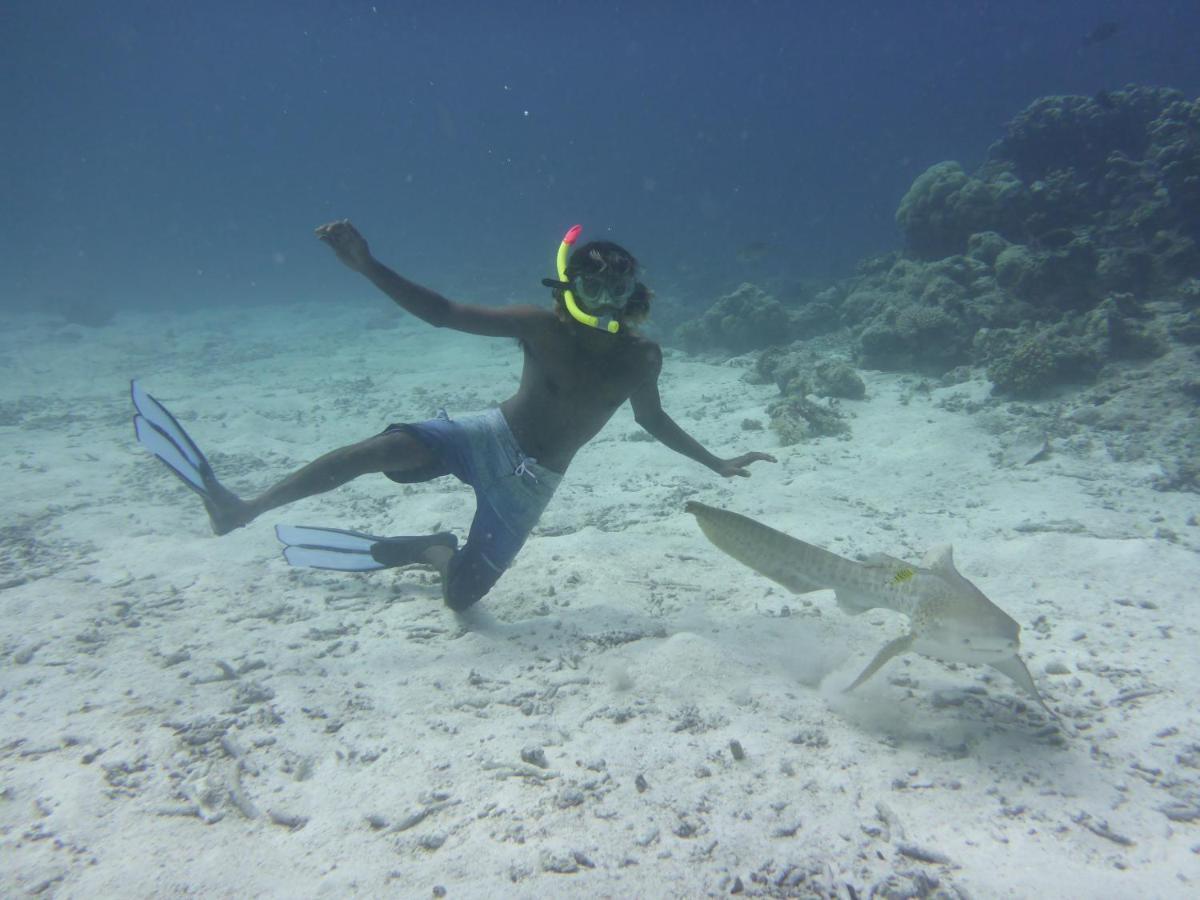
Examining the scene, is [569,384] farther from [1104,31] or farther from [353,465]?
[1104,31]

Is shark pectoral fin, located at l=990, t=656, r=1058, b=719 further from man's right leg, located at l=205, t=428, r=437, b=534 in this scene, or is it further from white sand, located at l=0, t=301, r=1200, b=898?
man's right leg, located at l=205, t=428, r=437, b=534

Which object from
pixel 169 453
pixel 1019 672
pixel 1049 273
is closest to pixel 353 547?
pixel 169 453

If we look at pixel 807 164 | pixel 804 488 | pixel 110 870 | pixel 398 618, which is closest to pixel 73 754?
pixel 110 870

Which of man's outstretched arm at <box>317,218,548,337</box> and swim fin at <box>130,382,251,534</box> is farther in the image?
swim fin at <box>130,382,251,534</box>

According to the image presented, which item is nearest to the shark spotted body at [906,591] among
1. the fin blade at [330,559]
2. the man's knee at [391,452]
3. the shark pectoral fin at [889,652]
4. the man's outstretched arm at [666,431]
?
the shark pectoral fin at [889,652]

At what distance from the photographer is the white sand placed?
2.00 metres

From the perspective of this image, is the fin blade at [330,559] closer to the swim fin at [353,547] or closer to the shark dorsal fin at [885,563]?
the swim fin at [353,547]

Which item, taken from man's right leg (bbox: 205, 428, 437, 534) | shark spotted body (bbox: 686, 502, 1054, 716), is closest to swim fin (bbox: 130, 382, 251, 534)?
man's right leg (bbox: 205, 428, 437, 534)

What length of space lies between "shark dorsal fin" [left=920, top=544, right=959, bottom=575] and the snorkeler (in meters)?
1.50

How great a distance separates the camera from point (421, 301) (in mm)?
3234

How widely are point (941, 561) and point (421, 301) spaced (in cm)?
322

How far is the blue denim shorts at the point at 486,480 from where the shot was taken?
12.8 ft

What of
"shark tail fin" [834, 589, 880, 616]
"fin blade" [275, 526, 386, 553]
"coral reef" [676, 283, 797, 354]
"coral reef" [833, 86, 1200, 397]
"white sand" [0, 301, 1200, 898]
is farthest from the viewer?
"coral reef" [676, 283, 797, 354]

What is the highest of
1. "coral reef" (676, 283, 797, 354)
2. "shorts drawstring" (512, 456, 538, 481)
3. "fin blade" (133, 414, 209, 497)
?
"coral reef" (676, 283, 797, 354)
